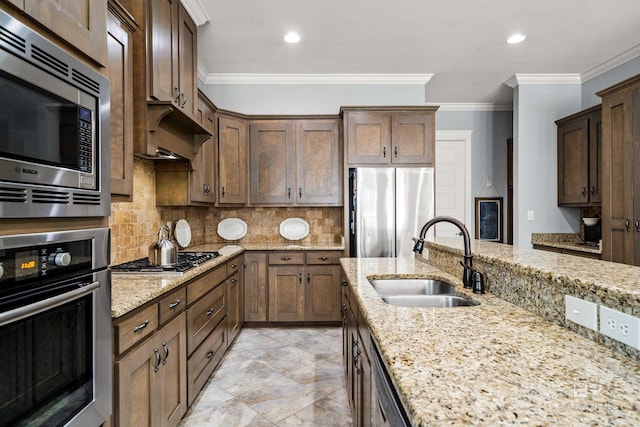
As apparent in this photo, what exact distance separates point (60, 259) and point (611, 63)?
505cm

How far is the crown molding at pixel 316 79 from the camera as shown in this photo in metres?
4.07

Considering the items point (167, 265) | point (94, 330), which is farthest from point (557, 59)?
point (94, 330)

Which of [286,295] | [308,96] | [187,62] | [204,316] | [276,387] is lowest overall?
[276,387]

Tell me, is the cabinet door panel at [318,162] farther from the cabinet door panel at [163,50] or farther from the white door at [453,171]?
the white door at [453,171]

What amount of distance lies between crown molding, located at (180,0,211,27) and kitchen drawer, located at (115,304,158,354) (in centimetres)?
222

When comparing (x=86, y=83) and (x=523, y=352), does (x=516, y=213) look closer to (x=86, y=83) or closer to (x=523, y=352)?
(x=523, y=352)

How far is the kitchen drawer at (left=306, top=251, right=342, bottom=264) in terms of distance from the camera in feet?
12.2

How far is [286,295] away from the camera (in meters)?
3.74

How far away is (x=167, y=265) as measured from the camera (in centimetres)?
223

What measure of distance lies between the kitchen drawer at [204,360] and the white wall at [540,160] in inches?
139

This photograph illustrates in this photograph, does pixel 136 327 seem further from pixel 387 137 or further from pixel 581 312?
pixel 387 137

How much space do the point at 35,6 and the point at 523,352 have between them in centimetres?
152

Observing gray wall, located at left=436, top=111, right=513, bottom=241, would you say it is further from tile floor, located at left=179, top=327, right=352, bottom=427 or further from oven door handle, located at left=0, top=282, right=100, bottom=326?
oven door handle, located at left=0, top=282, right=100, bottom=326

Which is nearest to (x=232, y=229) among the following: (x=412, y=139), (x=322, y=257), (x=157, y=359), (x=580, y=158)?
(x=322, y=257)
